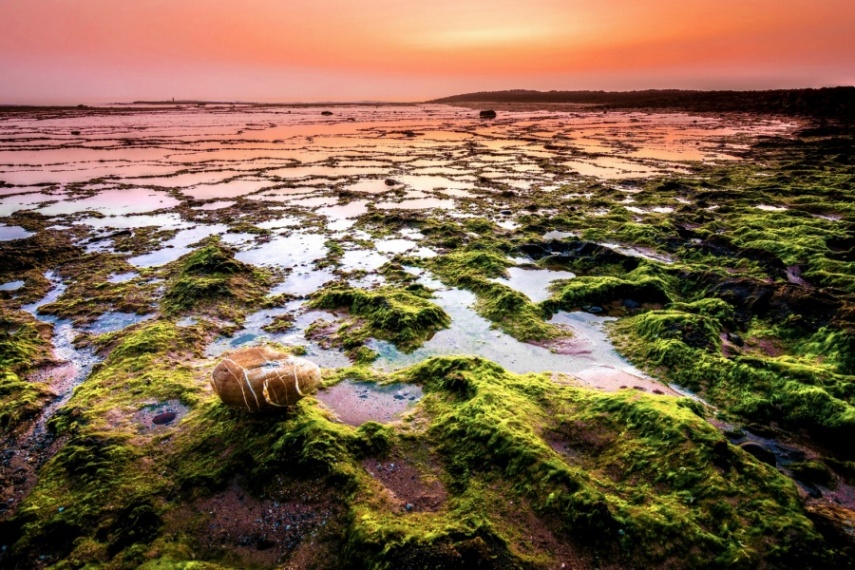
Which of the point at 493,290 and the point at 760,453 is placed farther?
the point at 493,290

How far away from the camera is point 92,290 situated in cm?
721

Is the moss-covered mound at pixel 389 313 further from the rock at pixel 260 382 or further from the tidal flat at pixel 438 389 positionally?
the rock at pixel 260 382

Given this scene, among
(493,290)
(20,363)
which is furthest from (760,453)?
(20,363)

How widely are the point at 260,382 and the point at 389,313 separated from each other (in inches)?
99.4

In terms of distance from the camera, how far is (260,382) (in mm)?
3992

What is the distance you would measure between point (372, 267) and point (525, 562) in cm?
619

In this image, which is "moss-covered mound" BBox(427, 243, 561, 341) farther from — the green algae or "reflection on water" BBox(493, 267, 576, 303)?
the green algae

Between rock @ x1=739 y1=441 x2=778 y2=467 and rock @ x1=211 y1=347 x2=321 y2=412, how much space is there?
13.5ft

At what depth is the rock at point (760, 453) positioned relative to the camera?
3.64 metres

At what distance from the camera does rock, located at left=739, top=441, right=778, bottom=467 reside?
3.64m

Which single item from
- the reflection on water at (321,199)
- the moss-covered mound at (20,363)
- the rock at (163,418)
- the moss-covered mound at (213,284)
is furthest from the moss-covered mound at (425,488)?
the moss-covered mound at (213,284)

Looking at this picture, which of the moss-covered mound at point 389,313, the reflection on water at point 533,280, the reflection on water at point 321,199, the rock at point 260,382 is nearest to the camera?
the rock at point 260,382

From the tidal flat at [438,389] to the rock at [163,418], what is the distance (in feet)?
0.25

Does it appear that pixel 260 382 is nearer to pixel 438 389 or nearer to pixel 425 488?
pixel 425 488
